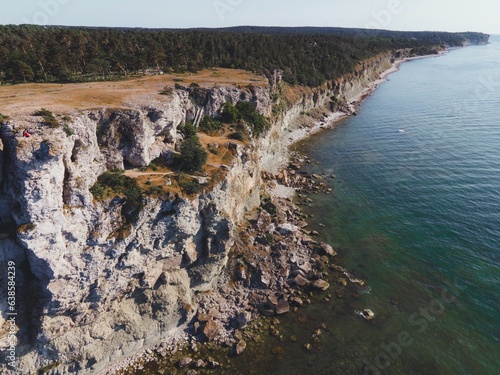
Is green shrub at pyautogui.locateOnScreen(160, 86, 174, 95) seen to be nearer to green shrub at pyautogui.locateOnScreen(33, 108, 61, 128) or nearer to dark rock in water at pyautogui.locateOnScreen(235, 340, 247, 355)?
green shrub at pyautogui.locateOnScreen(33, 108, 61, 128)

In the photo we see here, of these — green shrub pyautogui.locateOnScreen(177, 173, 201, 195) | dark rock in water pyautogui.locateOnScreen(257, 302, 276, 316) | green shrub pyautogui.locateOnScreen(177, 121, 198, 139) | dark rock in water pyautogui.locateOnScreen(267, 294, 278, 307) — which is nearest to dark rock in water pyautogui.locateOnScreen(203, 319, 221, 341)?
dark rock in water pyautogui.locateOnScreen(257, 302, 276, 316)

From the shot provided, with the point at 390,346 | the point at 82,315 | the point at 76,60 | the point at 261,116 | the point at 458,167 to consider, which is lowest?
the point at 390,346

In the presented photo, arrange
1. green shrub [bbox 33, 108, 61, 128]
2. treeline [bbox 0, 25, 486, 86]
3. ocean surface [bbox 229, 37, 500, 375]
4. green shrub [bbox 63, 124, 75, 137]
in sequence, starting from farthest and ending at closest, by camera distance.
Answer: treeline [bbox 0, 25, 486, 86] < ocean surface [bbox 229, 37, 500, 375] < green shrub [bbox 63, 124, 75, 137] < green shrub [bbox 33, 108, 61, 128]

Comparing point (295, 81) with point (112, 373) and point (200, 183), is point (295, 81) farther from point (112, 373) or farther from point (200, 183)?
point (112, 373)

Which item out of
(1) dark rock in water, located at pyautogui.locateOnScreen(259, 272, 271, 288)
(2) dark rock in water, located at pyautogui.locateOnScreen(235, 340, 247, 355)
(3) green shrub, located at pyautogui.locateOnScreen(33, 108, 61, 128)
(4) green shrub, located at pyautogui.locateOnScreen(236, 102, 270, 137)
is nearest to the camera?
(3) green shrub, located at pyautogui.locateOnScreen(33, 108, 61, 128)

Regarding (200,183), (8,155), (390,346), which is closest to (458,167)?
(390,346)
